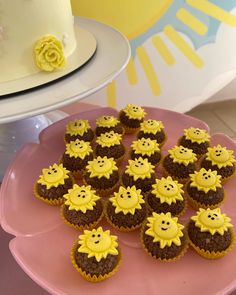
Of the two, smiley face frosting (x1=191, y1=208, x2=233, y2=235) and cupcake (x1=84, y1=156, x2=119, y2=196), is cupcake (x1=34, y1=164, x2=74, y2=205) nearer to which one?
cupcake (x1=84, y1=156, x2=119, y2=196)

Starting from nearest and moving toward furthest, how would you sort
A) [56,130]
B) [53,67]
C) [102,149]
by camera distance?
[53,67] → [102,149] → [56,130]

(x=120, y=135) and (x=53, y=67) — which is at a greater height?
(x=53, y=67)

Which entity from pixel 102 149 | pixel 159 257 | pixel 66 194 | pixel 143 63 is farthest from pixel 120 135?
pixel 143 63

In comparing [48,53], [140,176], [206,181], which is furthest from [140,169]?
[48,53]

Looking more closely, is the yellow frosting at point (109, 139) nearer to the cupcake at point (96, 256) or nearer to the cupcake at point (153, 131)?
the cupcake at point (153, 131)

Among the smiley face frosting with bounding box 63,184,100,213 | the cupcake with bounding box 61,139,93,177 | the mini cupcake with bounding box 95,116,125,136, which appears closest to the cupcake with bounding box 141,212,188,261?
the smiley face frosting with bounding box 63,184,100,213

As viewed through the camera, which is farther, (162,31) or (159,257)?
(162,31)

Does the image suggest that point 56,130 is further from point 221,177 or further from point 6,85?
point 221,177
